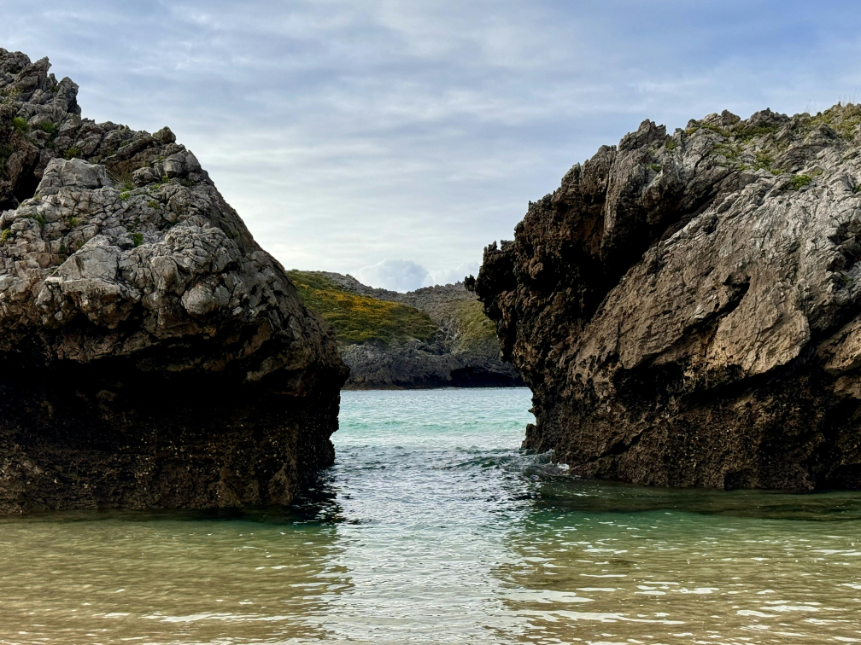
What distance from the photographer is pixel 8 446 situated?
15477 mm

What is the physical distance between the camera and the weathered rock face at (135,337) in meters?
14.4

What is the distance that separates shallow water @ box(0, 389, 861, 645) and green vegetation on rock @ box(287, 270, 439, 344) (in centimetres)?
11462

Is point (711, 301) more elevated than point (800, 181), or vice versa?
point (800, 181)

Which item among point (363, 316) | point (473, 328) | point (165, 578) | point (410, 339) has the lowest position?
point (165, 578)

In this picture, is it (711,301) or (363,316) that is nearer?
(711,301)

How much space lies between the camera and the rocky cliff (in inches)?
4697

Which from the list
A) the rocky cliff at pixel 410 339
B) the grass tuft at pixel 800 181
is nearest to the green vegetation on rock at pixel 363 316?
the rocky cliff at pixel 410 339

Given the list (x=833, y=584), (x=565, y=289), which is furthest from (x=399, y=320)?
(x=833, y=584)

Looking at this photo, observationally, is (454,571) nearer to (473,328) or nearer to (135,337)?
(135,337)

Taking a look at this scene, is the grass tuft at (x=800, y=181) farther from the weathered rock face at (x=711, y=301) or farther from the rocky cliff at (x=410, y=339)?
the rocky cliff at (x=410, y=339)

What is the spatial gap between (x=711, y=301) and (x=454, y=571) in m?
9.27

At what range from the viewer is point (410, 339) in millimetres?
137625

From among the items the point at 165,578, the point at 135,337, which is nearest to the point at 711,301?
the point at 135,337

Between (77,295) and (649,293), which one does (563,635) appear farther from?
(649,293)
